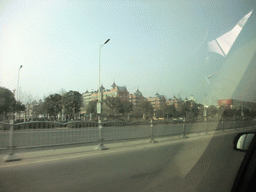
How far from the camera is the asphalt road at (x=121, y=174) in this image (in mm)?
4020

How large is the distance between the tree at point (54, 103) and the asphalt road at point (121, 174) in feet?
96.4

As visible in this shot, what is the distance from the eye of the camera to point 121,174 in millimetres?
4926

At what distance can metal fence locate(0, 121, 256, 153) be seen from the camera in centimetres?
687

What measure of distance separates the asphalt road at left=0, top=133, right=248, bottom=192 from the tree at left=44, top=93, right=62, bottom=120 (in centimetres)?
2939

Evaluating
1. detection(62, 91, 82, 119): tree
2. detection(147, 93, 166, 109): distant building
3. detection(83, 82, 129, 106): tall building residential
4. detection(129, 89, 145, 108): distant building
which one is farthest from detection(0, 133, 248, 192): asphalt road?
detection(83, 82, 129, 106): tall building residential

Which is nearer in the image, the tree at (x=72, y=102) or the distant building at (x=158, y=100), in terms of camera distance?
the distant building at (x=158, y=100)

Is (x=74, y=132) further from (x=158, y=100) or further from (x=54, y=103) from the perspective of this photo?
(x=54, y=103)

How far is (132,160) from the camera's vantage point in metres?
6.45

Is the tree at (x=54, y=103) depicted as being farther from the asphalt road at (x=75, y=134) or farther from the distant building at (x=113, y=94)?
the asphalt road at (x=75, y=134)

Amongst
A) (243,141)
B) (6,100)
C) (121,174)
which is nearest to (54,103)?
(6,100)

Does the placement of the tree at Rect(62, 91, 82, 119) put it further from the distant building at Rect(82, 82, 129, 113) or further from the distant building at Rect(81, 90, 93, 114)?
the distant building at Rect(82, 82, 129, 113)

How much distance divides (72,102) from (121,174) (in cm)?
3162

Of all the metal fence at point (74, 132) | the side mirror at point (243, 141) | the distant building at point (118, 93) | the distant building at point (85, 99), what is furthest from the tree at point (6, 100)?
the side mirror at point (243, 141)

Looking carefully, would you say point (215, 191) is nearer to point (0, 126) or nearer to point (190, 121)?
point (0, 126)
